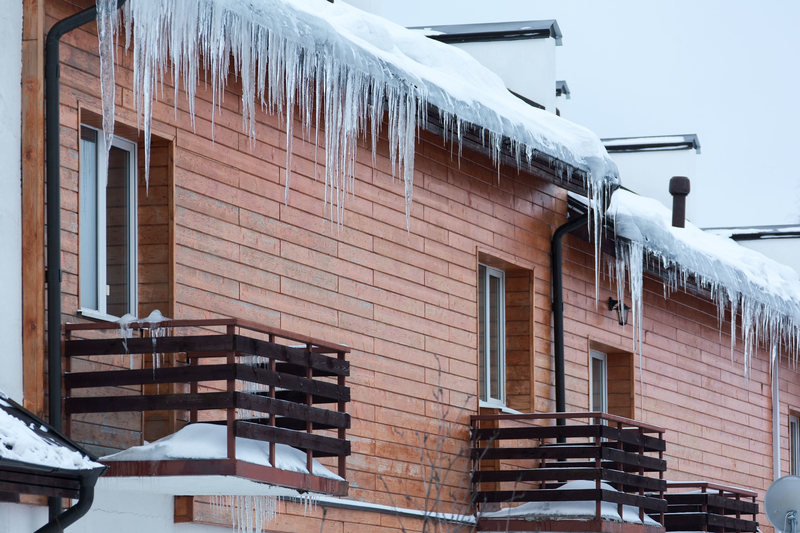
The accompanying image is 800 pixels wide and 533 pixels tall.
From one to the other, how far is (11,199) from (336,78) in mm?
2677

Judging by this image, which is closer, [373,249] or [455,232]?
[373,249]

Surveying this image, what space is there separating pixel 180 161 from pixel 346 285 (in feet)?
6.40

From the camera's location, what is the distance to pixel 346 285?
9.73 metres

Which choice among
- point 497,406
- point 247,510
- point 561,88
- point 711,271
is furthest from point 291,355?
point 561,88

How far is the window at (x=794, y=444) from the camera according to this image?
1864cm

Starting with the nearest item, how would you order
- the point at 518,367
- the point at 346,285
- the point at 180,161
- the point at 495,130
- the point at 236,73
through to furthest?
the point at 180,161 < the point at 236,73 < the point at 346,285 < the point at 495,130 < the point at 518,367

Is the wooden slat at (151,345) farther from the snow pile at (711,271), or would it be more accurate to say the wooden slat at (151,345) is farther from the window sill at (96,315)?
the snow pile at (711,271)

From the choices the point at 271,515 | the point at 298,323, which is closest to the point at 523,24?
the point at 298,323

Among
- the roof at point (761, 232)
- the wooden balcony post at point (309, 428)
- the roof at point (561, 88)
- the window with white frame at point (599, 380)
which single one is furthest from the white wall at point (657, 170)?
the wooden balcony post at point (309, 428)

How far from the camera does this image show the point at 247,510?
8.55m

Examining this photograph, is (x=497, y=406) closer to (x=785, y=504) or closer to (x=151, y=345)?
(x=785, y=504)

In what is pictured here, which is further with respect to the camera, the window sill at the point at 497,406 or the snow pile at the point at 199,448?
the window sill at the point at 497,406

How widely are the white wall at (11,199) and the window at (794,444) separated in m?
13.9

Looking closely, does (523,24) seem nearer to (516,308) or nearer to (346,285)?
(516,308)
